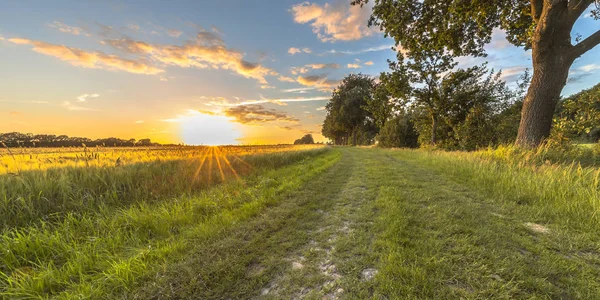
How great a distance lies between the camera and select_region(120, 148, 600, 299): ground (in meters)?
2.31

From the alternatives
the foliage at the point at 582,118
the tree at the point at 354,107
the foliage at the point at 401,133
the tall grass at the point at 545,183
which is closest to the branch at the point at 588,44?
the foliage at the point at 582,118

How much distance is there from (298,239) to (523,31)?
60.1 feet

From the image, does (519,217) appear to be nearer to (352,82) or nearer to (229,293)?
(229,293)

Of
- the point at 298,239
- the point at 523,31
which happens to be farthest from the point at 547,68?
the point at 298,239

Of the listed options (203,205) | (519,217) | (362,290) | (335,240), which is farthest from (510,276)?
(203,205)

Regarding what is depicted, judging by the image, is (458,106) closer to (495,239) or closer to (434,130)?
(434,130)

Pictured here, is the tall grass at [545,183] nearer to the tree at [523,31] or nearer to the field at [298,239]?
the field at [298,239]

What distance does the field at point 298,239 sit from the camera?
240cm

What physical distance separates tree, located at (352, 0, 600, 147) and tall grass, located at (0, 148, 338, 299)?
1206cm

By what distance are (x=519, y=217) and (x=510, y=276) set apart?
285cm

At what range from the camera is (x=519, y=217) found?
4.30 meters

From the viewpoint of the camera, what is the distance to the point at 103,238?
3.59m

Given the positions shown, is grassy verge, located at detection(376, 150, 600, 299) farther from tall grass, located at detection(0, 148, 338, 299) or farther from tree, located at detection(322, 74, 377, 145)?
tree, located at detection(322, 74, 377, 145)

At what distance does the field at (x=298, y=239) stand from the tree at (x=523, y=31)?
4756mm
